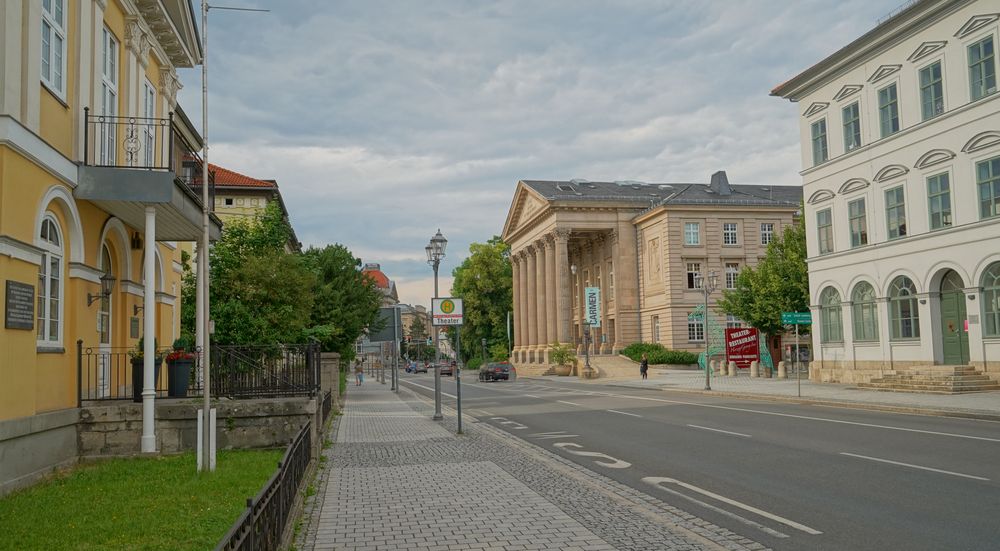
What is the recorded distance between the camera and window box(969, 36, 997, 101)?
26.2 meters

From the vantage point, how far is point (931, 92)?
28953 mm

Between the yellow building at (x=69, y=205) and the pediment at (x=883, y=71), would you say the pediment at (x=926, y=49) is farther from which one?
the yellow building at (x=69, y=205)

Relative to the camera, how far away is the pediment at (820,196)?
35219 mm

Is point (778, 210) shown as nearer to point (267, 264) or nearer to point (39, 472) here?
point (267, 264)

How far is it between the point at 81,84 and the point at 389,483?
8.06 m

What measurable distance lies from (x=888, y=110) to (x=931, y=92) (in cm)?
234

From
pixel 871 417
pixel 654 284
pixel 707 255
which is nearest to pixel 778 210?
pixel 707 255

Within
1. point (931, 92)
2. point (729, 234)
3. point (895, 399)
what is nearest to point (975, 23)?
point (931, 92)

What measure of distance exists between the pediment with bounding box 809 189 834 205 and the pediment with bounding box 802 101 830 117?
348 cm

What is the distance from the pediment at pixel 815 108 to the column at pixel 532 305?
162ft

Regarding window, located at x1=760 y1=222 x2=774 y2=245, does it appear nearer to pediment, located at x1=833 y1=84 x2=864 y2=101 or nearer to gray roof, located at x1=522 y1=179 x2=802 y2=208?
gray roof, located at x1=522 y1=179 x2=802 y2=208

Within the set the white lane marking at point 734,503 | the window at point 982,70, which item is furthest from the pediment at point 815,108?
the white lane marking at point 734,503

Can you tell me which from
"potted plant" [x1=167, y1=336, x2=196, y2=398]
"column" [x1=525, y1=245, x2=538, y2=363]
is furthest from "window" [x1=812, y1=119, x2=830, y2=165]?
"column" [x1=525, y1=245, x2=538, y2=363]

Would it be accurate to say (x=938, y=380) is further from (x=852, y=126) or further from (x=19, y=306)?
(x=19, y=306)
